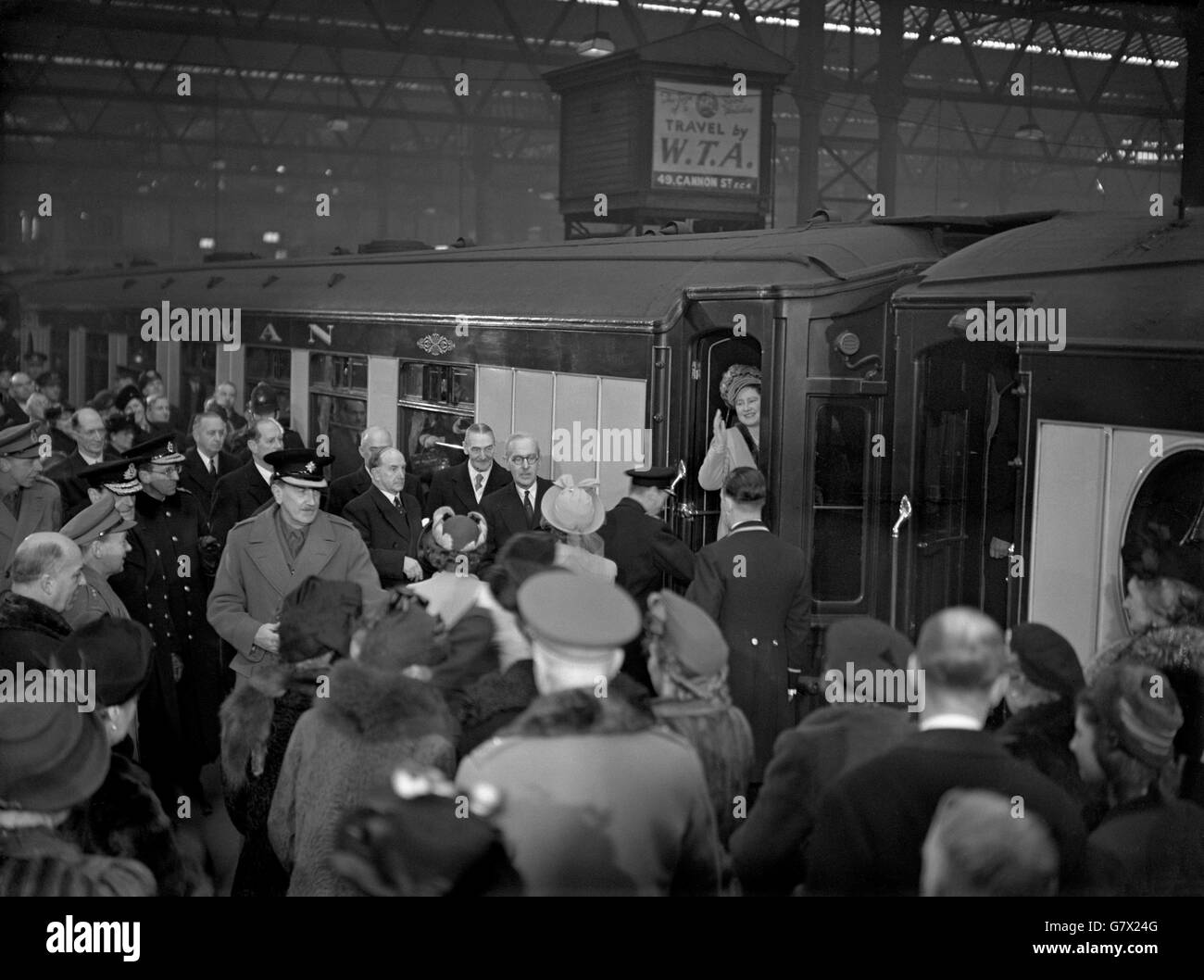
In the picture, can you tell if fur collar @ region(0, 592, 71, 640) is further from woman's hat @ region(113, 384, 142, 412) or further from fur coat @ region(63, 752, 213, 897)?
woman's hat @ region(113, 384, 142, 412)

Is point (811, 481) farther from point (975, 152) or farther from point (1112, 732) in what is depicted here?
point (975, 152)

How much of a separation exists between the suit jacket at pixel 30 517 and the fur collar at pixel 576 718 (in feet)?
10.9

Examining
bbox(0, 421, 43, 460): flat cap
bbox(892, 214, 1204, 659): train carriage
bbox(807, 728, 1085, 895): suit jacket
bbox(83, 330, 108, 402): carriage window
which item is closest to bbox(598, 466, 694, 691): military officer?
bbox(892, 214, 1204, 659): train carriage

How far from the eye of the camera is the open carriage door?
694 cm

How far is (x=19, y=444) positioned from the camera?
222 inches

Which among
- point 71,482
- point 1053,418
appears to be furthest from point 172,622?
point 1053,418

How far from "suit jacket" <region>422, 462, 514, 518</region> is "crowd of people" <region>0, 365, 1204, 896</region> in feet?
6.61

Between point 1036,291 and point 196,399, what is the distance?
32.2ft

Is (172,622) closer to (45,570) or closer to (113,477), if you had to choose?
(113,477)

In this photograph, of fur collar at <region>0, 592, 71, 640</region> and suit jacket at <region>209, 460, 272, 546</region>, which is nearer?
fur collar at <region>0, 592, 71, 640</region>

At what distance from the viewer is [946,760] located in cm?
Result: 289

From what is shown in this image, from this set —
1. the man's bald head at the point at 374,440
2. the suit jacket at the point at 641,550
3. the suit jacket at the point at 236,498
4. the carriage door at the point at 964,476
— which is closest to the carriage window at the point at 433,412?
the man's bald head at the point at 374,440

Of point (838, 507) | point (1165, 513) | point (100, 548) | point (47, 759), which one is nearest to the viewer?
point (47, 759)

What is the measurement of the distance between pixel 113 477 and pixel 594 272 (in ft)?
11.8
